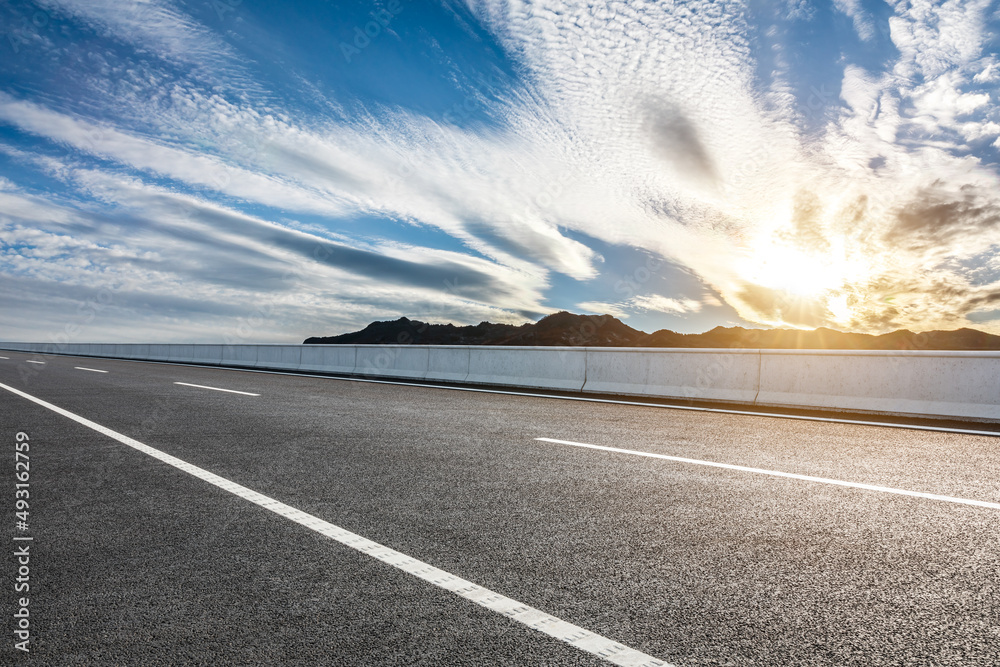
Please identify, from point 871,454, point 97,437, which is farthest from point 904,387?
point 97,437

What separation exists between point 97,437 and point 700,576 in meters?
6.63

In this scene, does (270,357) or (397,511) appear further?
(270,357)

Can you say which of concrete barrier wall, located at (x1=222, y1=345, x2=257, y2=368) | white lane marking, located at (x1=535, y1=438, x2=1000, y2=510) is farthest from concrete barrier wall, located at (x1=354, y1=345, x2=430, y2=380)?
white lane marking, located at (x1=535, y1=438, x2=1000, y2=510)

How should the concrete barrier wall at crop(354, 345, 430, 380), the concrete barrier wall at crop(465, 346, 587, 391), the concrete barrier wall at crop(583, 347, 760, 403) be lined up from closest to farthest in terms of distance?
1. the concrete barrier wall at crop(583, 347, 760, 403)
2. the concrete barrier wall at crop(465, 346, 587, 391)
3. the concrete barrier wall at crop(354, 345, 430, 380)

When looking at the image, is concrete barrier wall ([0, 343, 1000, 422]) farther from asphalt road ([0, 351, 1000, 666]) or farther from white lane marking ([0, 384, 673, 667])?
white lane marking ([0, 384, 673, 667])

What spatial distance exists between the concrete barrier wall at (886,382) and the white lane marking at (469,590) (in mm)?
8933

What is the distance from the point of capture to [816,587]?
2969 millimetres

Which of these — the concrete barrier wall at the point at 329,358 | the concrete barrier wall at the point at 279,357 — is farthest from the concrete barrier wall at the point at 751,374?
the concrete barrier wall at the point at 279,357

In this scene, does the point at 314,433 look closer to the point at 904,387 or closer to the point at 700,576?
the point at 700,576

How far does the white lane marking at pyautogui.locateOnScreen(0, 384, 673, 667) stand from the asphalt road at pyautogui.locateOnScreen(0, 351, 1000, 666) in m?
0.05

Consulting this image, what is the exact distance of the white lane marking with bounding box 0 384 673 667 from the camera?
2.33 metres

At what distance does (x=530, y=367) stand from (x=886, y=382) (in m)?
7.27

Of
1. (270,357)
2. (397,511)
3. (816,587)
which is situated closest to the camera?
(816,587)

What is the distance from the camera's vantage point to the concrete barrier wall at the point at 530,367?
1445 centimetres
